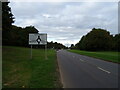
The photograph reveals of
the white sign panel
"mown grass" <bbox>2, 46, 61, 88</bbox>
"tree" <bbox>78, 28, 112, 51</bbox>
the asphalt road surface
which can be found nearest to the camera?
"mown grass" <bbox>2, 46, 61, 88</bbox>

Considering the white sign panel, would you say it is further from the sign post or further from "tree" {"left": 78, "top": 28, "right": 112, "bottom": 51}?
"tree" {"left": 78, "top": 28, "right": 112, "bottom": 51}

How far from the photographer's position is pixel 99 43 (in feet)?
324

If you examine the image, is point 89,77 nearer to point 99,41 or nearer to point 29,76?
point 29,76

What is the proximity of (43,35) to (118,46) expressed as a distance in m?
75.3

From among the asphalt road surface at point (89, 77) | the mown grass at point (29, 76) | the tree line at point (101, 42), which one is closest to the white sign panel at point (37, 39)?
the mown grass at point (29, 76)

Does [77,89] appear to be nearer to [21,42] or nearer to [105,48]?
[21,42]

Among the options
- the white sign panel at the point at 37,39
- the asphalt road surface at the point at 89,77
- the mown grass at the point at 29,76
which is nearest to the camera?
the mown grass at the point at 29,76

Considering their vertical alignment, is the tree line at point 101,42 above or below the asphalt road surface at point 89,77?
above

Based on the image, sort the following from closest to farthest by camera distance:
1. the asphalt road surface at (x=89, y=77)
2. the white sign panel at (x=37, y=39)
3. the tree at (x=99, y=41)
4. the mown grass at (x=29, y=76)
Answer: the mown grass at (x=29, y=76)
the asphalt road surface at (x=89, y=77)
the white sign panel at (x=37, y=39)
the tree at (x=99, y=41)

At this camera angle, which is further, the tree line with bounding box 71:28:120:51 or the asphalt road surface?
the tree line with bounding box 71:28:120:51

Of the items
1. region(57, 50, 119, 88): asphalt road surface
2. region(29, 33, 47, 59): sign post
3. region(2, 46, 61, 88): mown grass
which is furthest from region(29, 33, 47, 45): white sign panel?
region(57, 50, 119, 88): asphalt road surface

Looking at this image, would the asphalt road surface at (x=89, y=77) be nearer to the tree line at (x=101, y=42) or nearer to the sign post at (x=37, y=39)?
the sign post at (x=37, y=39)

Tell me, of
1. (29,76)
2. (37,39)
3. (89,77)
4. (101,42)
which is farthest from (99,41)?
(29,76)

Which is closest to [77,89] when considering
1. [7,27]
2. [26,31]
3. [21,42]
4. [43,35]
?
[43,35]
